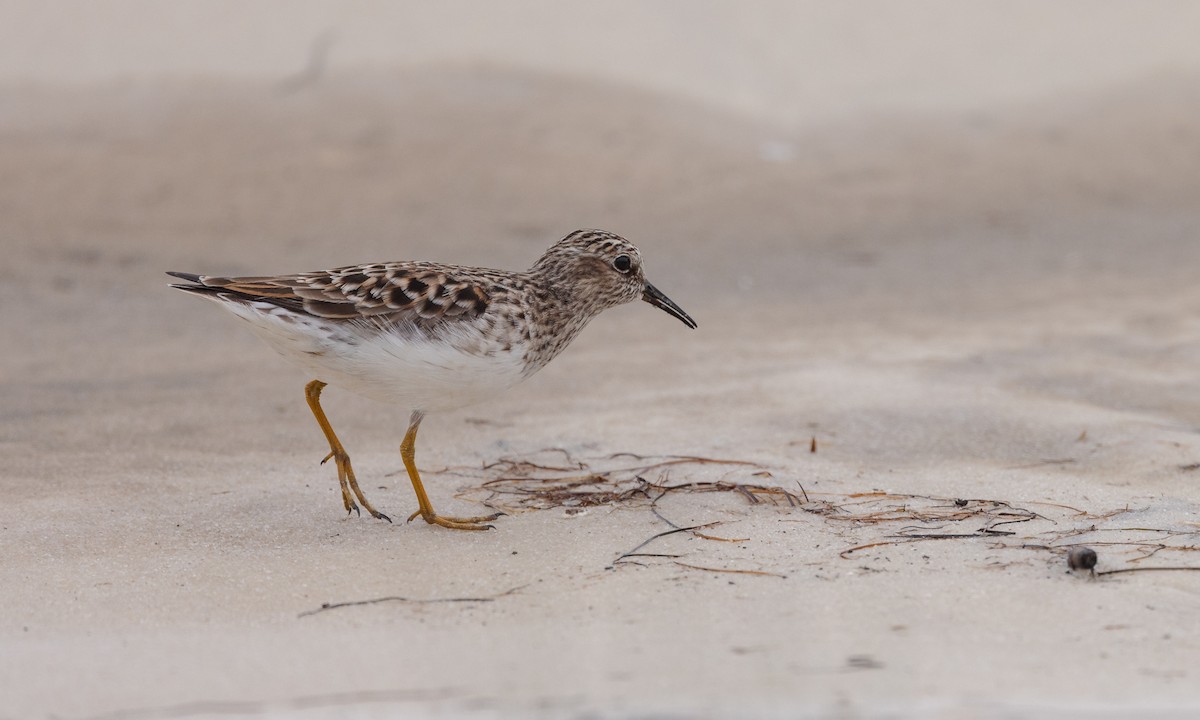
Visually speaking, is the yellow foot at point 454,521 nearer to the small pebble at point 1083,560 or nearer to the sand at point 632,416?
the sand at point 632,416

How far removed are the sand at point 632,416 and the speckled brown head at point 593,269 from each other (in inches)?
29.5

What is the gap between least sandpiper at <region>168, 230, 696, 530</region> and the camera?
4.85 metres

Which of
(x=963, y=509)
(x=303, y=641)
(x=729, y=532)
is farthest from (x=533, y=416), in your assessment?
(x=303, y=641)

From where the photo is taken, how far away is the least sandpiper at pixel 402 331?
485 centimetres

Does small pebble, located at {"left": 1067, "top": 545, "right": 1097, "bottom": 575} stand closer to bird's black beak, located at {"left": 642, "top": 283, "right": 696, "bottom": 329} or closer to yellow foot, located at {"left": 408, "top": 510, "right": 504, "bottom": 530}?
yellow foot, located at {"left": 408, "top": 510, "right": 504, "bottom": 530}

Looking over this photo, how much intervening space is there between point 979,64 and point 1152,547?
10.3 meters

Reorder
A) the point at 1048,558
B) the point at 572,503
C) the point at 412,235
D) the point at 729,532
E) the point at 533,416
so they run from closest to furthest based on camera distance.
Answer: the point at 1048,558, the point at 729,532, the point at 572,503, the point at 533,416, the point at 412,235

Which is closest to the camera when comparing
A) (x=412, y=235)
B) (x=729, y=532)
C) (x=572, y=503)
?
(x=729, y=532)

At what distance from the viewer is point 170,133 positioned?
452 inches

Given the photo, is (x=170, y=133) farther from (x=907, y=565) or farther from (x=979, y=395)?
(x=907, y=565)

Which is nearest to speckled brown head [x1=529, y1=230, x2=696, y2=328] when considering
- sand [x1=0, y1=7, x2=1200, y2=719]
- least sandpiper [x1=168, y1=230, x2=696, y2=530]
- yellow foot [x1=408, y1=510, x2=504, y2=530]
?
least sandpiper [x1=168, y1=230, x2=696, y2=530]

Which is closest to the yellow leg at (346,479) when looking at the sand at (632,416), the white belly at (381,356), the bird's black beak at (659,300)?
the sand at (632,416)

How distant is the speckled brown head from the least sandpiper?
0.34m

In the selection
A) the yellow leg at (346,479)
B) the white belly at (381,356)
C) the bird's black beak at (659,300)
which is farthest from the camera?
the bird's black beak at (659,300)
